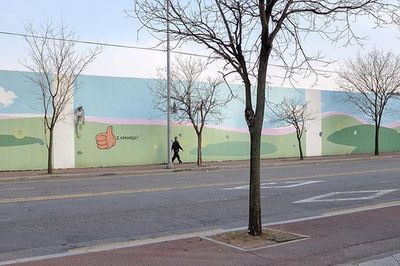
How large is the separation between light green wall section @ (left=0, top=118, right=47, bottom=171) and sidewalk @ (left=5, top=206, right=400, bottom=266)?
1858 cm

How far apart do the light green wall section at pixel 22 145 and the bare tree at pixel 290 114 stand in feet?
51.4

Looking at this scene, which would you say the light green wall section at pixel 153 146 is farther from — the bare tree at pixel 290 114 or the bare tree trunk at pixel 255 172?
the bare tree trunk at pixel 255 172

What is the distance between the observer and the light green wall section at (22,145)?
24594 millimetres

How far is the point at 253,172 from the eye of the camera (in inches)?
318

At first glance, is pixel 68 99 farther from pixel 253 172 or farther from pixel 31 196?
pixel 253 172

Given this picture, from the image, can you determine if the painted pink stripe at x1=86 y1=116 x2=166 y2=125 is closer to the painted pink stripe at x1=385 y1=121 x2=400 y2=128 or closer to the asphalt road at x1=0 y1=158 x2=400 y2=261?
the asphalt road at x1=0 y1=158 x2=400 y2=261

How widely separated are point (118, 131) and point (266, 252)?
21.8 metres

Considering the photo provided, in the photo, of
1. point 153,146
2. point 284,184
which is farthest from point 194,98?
point 284,184

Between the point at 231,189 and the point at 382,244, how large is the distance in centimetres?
780

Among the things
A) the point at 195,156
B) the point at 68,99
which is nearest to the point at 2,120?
the point at 68,99

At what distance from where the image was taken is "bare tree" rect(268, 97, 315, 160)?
34.5 m

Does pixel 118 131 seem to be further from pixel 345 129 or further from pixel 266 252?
pixel 266 252

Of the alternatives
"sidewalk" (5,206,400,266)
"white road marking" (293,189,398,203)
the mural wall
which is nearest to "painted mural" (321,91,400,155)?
the mural wall

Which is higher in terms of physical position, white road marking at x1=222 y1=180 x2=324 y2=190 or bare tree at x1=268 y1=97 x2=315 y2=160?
bare tree at x1=268 y1=97 x2=315 y2=160
